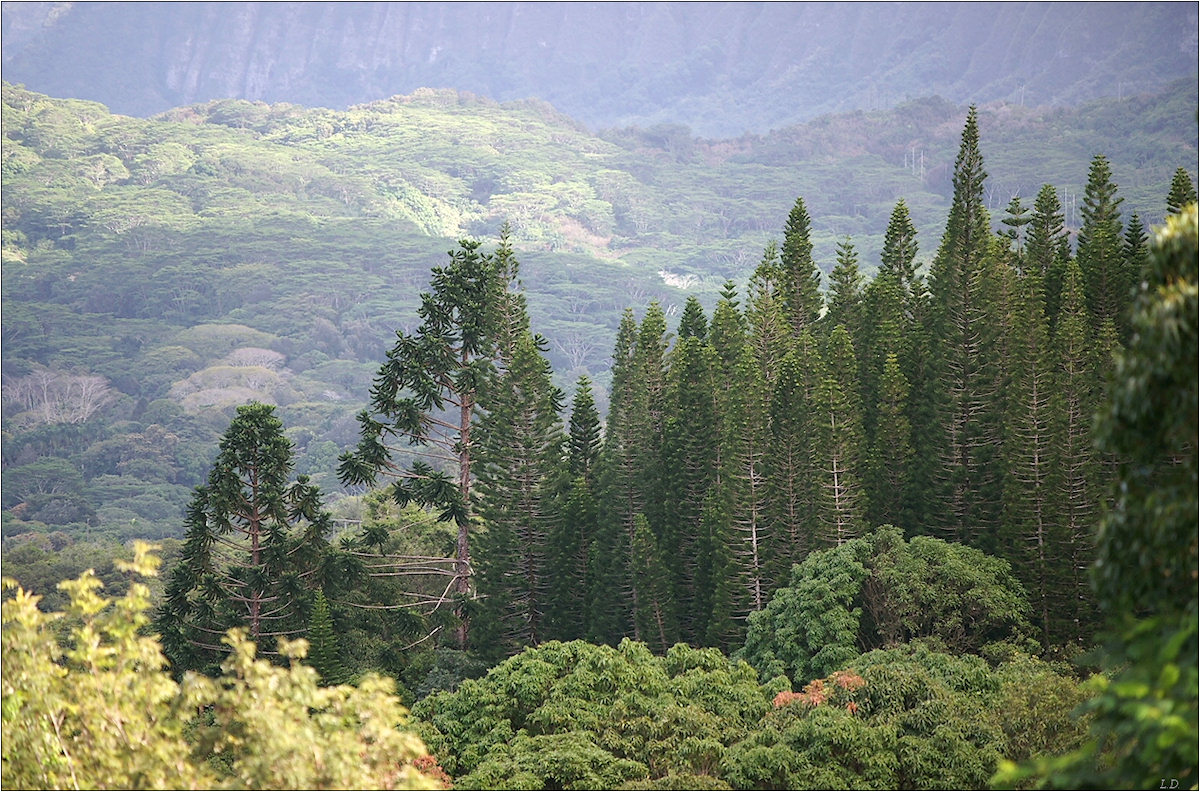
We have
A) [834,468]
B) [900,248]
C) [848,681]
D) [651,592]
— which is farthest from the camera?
[900,248]

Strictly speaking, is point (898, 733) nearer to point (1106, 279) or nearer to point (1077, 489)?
point (1077, 489)

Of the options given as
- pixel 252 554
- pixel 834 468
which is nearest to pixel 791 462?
pixel 834 468

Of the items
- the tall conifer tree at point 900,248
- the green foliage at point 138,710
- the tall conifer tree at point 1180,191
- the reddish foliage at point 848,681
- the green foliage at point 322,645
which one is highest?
the tall conifer tree at point 1180,191

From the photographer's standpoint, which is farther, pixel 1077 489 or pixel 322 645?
pixel 322 645

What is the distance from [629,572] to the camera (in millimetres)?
36969

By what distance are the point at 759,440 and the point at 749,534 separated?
8.05ft

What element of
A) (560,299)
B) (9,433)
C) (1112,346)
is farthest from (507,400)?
(560,299)

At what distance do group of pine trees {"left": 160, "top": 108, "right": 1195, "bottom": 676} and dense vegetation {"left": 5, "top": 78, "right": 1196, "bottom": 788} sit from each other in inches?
3.5

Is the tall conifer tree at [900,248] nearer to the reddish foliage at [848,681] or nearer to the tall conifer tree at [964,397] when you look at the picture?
the tall conifer tree at [964,397]

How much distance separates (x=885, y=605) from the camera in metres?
28.9

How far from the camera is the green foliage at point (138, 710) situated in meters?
11.0

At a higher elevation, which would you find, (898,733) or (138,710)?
(138,710)

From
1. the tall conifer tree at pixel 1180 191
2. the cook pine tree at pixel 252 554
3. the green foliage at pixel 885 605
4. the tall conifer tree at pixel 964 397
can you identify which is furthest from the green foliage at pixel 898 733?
the tall conifer tree at pixel 1180 191

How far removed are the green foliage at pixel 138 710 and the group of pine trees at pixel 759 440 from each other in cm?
2245
